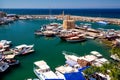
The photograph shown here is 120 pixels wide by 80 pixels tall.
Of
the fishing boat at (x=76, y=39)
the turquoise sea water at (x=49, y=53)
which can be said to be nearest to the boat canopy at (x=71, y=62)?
the turquoise sea water at (x=49, y=53)

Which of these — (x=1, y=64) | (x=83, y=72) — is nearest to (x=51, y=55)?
(x=1, y=64)

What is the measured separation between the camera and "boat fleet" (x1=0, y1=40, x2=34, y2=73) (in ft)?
101

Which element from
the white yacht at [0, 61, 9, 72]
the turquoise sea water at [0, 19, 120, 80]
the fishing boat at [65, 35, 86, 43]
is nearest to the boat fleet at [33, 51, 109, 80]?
the turquoise sea water at [0, 19, 120, 80]

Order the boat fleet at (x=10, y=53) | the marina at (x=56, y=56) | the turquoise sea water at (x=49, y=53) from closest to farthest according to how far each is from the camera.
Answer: the marina at (x=56, y=56), the turquoise sea water at (x=49, y=53), the boat fleet at (x=10, y=53)

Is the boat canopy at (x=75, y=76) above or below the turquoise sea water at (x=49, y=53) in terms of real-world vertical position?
above

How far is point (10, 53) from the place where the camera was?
124 feet

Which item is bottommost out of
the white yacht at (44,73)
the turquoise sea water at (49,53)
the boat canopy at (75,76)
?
the turquoise sea water at (49,53)

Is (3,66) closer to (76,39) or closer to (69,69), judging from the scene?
(69,69)

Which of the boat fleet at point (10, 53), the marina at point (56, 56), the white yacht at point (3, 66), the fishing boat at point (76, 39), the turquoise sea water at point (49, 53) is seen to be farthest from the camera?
the fishing boat at point (76, 39)

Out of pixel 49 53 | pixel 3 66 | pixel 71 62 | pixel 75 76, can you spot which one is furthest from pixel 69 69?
pixel 49 53

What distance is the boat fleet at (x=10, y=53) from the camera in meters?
30.9

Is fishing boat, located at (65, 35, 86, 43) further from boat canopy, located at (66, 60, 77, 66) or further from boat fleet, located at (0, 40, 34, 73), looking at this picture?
boat canopy, located at (66, 60, 77, 66)

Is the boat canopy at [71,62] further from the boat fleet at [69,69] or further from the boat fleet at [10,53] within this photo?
the boat fleet at [10,53]

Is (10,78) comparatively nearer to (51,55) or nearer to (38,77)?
(38,77)
